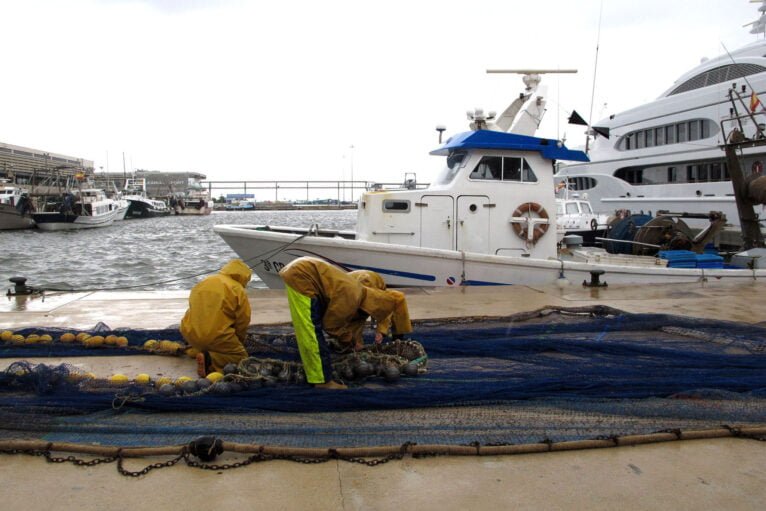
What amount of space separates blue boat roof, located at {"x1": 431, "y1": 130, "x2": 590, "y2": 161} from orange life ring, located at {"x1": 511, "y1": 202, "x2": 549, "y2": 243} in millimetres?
836

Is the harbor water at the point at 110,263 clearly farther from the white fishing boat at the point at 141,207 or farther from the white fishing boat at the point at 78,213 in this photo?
the white fishing boat at the point at 141,207

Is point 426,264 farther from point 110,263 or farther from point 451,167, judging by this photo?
point 110,263

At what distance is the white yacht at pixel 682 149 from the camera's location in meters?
22.8

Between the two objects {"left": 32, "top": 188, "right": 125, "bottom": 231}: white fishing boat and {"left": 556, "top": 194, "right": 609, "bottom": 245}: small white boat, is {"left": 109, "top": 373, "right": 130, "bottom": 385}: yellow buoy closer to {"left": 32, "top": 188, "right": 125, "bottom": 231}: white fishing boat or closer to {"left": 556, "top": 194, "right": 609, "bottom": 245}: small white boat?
{"left": 556, "top": 194, "right": 609, "bottom": 245}: small white boat

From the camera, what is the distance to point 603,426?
327 cm

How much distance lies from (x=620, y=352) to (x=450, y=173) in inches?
228

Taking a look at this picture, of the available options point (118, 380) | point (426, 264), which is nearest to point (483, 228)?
point (426, 264)

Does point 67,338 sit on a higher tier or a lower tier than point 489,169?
lower

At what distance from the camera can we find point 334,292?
3.79 m

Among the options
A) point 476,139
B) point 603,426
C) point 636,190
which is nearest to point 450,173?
point 476,139

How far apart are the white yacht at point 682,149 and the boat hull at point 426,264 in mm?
12718

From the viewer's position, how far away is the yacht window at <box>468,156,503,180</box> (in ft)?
31.7

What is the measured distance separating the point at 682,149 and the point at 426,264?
2208 centimetres

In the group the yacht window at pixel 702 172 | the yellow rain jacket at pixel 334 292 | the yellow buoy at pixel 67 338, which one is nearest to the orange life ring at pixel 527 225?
the yellow rain jacket at pixel 334 292
